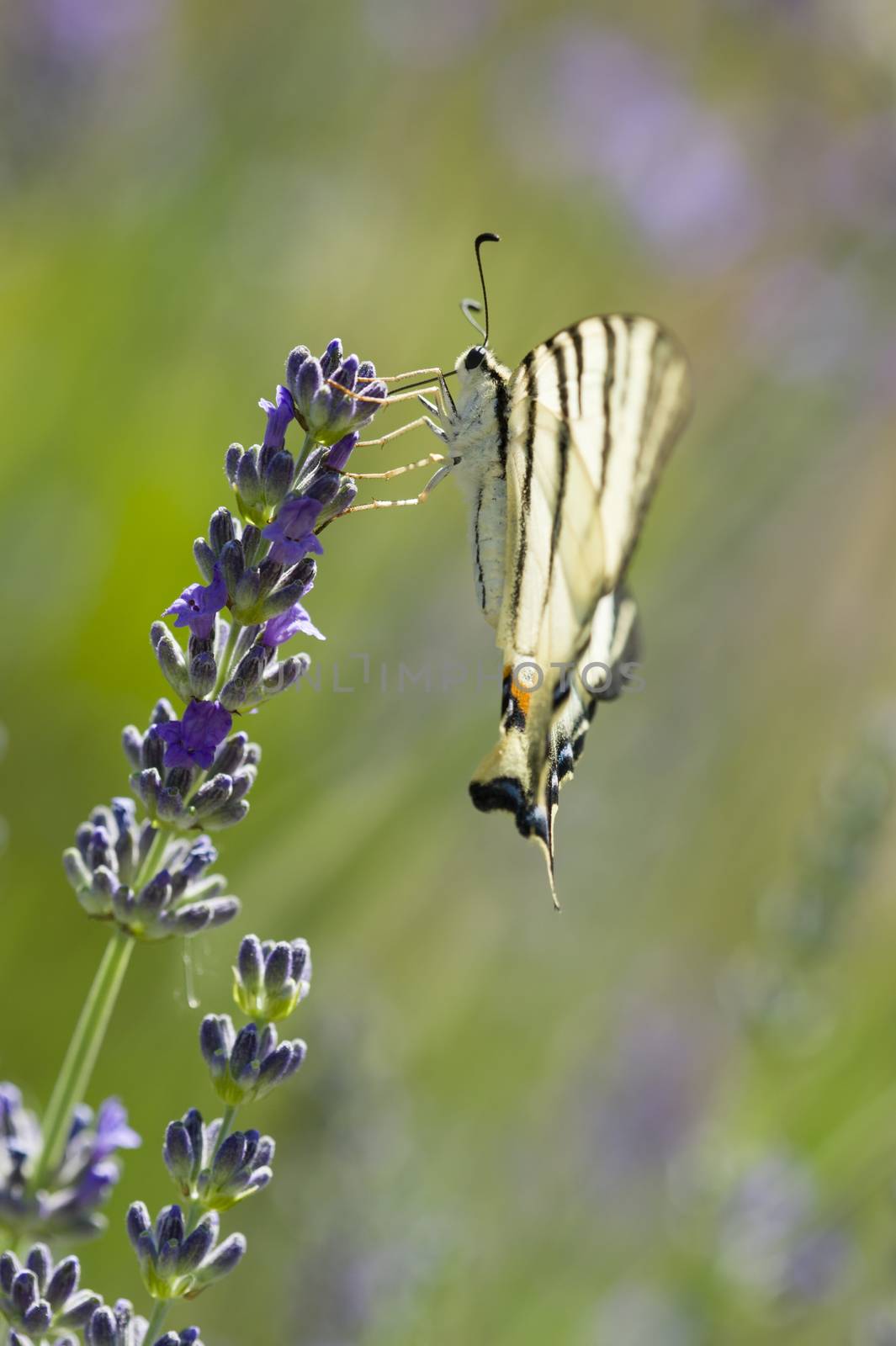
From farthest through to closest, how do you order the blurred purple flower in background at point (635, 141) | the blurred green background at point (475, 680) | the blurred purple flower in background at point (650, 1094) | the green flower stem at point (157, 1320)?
the blurred purple flower in background at point (635, 141) → the blurred purple flower in background at point (650, 1094) → the blurred green background at point (475, 680) → the green flower stem at point (157, 1320)

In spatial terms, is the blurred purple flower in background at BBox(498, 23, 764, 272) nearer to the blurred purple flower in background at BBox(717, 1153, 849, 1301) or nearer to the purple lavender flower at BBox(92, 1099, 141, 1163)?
the blurred purple flower in background at BBox(717, 1153, 849, 1301)

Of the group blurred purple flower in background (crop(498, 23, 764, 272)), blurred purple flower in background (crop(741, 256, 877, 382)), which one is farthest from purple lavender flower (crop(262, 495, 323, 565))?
blurred purple flower in background (crop(498, 23, 764, 272))

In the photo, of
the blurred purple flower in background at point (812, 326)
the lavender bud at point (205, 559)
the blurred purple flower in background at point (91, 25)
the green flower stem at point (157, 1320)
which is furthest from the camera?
the blurred purple flower in background at point (91, 25)

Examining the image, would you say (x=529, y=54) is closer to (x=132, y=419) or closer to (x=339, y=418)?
(x=132, y=419)

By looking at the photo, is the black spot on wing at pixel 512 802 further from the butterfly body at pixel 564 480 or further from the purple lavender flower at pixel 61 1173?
the purple lavender flower at pixel 61 1173

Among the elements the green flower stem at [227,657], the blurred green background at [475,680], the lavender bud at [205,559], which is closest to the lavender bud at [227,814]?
the green flower stem at [227,657]

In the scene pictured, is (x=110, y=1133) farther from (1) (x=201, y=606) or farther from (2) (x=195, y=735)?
(1) (x=201, y=606)

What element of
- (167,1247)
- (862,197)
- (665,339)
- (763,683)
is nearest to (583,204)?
(862,197)
